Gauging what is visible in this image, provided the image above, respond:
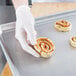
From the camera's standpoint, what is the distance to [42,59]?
0.80 metres

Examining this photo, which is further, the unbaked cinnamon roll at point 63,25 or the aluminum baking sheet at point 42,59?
the unbaked cinnamon roll at point 63,25

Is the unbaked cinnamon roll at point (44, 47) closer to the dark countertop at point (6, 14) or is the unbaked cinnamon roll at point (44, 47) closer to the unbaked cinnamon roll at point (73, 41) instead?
the unbaked cinnamon roll at point (73, 41)

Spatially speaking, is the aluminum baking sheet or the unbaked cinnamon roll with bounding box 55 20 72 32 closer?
the aluminum baking sheet

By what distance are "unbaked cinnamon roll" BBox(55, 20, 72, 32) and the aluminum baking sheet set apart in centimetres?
2

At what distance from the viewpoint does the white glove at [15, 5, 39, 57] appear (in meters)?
0.80

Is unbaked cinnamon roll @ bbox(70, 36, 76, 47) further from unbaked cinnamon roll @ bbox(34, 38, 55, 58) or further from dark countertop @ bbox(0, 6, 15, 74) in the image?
dark countertop @ bbox(0, 6, 15, 74)

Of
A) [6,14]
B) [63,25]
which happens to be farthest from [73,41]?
[6,14]

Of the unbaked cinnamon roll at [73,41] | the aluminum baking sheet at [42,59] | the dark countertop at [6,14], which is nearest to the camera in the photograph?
the aluminum baking sheet at [42,59]

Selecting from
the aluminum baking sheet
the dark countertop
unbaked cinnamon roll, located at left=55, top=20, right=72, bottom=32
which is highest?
the dark countertop

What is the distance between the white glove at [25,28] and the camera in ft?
2.62

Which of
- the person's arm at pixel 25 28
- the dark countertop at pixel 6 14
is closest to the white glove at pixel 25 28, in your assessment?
the person's arm at pixel 25 28

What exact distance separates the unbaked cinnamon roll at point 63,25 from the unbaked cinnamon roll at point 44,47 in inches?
5.9

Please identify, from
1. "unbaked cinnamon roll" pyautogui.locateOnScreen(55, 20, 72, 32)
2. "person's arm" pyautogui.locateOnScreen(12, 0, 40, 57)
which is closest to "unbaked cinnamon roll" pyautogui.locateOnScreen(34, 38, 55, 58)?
"person's arm" pyautogui.locateOnScreen(12, 0, 40, 57)

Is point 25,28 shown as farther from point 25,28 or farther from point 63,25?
point 63,25
